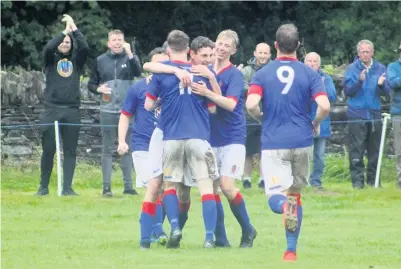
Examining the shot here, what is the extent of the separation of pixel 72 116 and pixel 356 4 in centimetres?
1433

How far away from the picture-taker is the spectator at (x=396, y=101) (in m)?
20.2

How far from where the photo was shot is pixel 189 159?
13.4 metres

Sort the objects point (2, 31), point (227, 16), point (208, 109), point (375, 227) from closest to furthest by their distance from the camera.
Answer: point (208, 109), point (375, 227), point (2, 31), point (227, 16)

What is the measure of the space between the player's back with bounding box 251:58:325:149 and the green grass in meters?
1.10

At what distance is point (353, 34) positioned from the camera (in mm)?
32969

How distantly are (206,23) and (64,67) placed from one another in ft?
48.5

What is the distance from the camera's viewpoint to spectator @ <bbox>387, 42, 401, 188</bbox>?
795 inches

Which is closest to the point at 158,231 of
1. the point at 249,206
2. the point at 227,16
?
the point at 249,206

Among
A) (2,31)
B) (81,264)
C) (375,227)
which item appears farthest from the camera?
(2,31)

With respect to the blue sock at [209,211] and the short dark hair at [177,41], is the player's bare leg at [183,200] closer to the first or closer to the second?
the blue sock at [209,211]

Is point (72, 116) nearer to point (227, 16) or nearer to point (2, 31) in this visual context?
point (2, 31)

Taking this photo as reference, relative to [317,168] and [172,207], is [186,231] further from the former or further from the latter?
[317,168]

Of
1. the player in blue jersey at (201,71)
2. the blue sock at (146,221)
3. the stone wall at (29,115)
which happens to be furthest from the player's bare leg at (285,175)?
the stone wall at (29,115)

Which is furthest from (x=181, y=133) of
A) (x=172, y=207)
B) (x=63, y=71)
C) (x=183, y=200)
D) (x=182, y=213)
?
(x=63, y=71)
